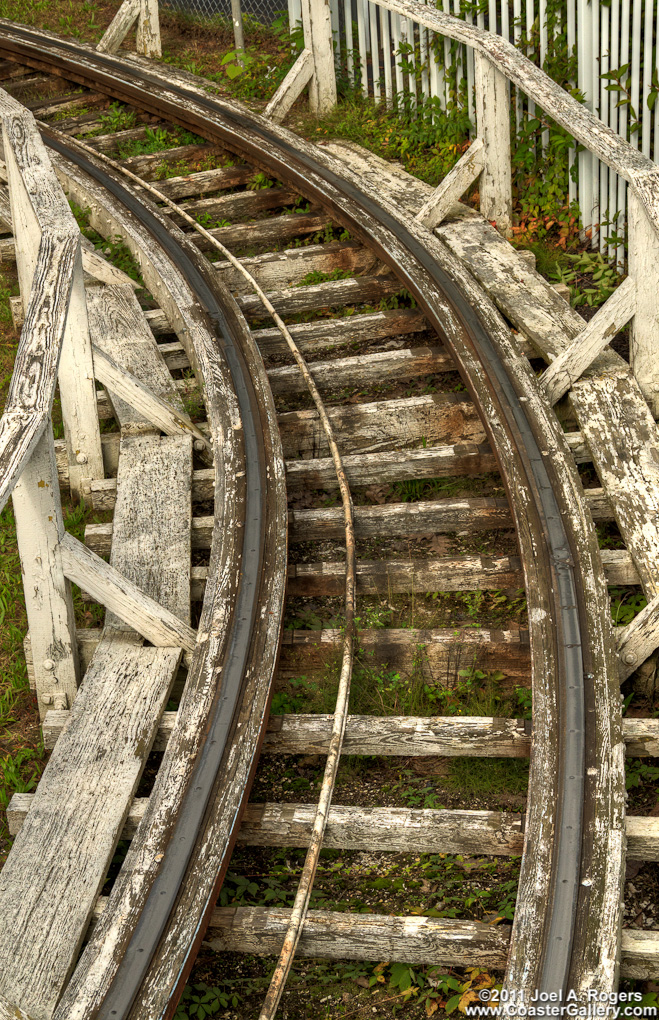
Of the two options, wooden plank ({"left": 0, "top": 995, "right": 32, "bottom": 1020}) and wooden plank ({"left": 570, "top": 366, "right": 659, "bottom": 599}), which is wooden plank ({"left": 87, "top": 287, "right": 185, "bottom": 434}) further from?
wooden plank ({"left": 0, "top": 995, "right": 32, "bottom": 1020})

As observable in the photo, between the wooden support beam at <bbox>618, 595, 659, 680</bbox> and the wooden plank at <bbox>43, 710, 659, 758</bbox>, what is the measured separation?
1.16 ft

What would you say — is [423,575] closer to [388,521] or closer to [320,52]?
[388,521]

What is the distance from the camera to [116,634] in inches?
179

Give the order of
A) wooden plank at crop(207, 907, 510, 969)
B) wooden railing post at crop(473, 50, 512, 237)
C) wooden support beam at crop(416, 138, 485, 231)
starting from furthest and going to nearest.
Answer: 1. wooden support beam at crop(416, 138, 485, 231)
2. wooden railing post at crop(473, 50, 512, 237)
3. wooden plank at crop(207, 907, 510, 969)

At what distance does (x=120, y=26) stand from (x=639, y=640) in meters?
9.28

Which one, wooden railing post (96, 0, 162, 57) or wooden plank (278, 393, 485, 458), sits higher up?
wooden railing post (96, 0, 162, 57)

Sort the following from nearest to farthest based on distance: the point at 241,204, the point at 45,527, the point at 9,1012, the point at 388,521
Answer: the point at 9,1012 → the point at 45,527 → the point at 388,521 → the point at 241,204

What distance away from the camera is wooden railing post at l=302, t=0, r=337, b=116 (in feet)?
29.7

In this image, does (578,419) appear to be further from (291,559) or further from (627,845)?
(627,845)

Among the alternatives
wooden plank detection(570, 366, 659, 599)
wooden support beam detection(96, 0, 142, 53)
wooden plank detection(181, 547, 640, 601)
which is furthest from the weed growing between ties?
wooden support beam detection(96, 0, 142, 53)

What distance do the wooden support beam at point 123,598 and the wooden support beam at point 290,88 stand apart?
629 cm

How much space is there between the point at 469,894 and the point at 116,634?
190 centimetres

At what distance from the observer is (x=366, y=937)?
3.51 meters

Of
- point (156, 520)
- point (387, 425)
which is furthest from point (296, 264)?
point (156, 520)
